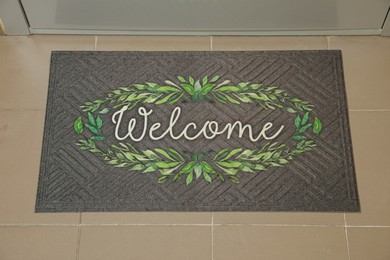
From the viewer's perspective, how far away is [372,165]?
1.65m

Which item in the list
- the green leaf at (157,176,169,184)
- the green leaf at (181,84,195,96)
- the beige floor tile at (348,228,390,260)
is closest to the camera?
the beige floor tile at (348,228,390,260)

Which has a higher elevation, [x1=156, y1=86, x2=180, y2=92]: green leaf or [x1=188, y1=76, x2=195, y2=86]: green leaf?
[x1=188, y1=76, x2=195, y2=86]: green leaf

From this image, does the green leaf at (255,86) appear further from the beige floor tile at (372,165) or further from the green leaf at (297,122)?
the beige floor tile at (372,165)

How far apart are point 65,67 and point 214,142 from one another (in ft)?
2.19

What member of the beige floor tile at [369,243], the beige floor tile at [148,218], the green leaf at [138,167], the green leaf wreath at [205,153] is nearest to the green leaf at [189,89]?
the green leaf wreath at [205,153]

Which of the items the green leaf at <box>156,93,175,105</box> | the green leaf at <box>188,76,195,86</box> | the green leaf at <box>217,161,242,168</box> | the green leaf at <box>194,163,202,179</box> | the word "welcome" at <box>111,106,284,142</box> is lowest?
the green leaf at <box>194,163,202,179</box>

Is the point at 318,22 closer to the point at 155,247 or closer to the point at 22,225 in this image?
the point at 155,247

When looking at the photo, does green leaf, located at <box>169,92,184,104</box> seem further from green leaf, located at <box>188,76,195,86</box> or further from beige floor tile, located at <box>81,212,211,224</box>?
beige floor tile, located at <box>81,212,211,224</box>

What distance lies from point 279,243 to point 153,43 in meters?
0.91

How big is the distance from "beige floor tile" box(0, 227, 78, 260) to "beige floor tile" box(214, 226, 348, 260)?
515 mm

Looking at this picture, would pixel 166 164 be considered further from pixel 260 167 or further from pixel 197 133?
pixel 260 167

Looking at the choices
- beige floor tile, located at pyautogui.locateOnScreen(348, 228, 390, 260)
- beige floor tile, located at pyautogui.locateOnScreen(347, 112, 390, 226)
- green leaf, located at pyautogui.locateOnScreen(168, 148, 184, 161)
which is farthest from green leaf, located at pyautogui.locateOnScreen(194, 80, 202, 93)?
beige floor tile, located at pyautogui.locateOnScreen(348, 228, 390, 260)

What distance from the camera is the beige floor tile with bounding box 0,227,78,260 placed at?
1.56m

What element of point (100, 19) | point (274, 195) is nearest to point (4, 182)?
point (100, 19)
